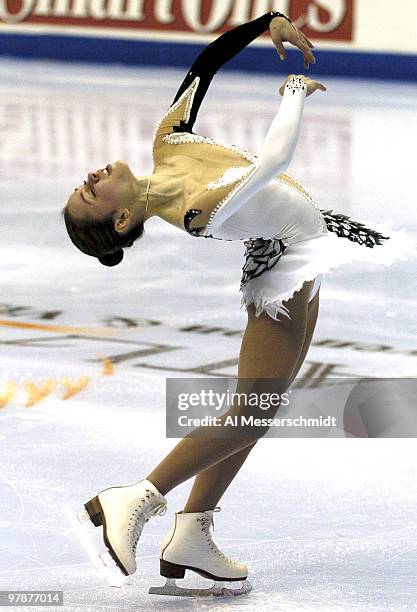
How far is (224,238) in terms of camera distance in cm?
316

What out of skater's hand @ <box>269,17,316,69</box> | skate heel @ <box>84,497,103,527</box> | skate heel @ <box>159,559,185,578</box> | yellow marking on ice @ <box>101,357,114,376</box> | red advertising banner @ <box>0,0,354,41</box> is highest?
skater's hand @ <box>269,17,316,69</box>

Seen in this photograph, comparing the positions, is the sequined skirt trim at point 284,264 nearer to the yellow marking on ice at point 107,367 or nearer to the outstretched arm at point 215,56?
the outstretched arm at point 215,56

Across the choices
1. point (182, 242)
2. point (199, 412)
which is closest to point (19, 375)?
point (199, 412)

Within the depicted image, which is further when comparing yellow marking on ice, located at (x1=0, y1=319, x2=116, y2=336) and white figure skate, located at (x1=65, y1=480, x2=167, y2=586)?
yellow marking on ice, located at (x1=0, y1=319, x2=116, y2=336)

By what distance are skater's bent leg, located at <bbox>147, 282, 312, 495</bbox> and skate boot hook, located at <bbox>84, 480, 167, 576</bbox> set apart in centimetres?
4

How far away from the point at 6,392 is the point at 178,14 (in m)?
13.4

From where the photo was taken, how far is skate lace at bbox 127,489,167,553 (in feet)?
10.3

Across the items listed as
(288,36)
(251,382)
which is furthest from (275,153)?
(251,382)

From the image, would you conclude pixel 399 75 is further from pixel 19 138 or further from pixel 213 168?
pixel 213 168

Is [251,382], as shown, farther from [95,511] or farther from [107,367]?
[107,367]

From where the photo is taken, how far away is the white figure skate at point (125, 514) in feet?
10.2

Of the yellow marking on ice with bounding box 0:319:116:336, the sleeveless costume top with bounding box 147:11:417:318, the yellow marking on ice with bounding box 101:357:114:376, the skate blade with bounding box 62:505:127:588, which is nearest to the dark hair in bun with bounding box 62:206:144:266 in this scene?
the sleeveless costume top with bounding box 147:11:417:318

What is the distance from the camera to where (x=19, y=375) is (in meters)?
5.09

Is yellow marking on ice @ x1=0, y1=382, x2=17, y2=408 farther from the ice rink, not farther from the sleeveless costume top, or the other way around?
the sleeveless costume top
